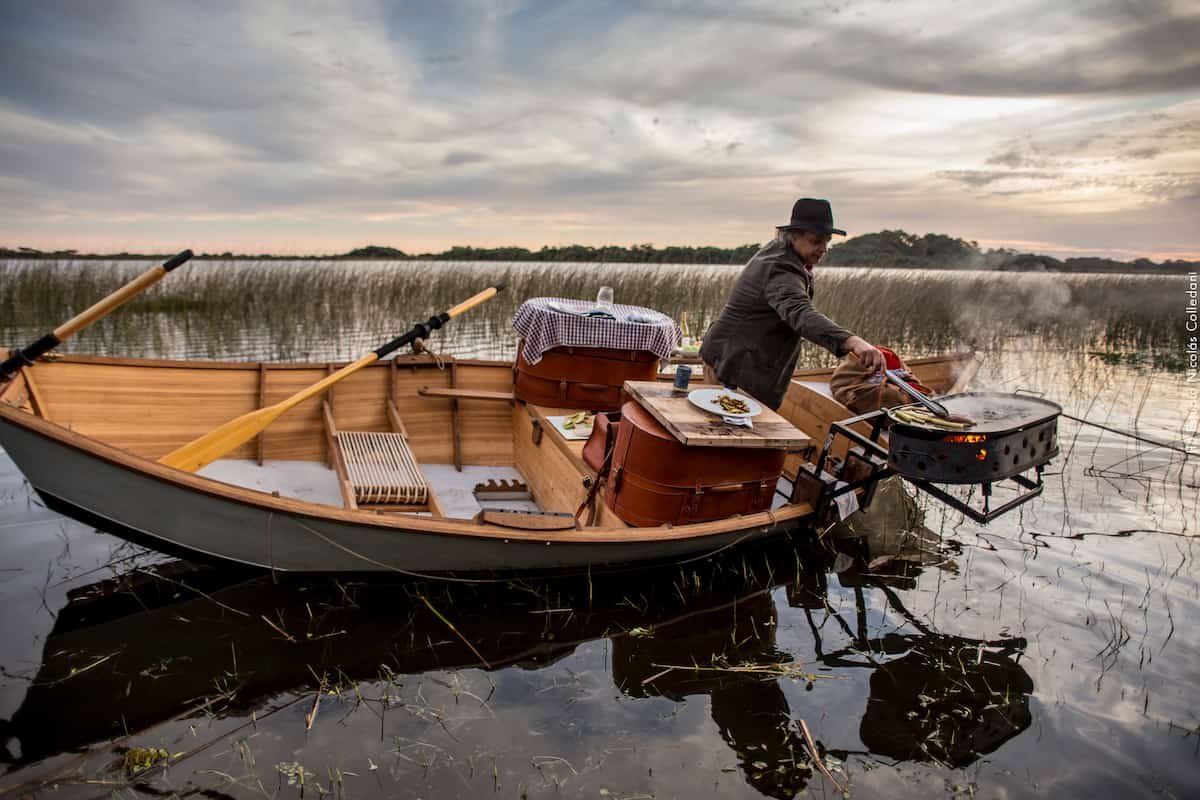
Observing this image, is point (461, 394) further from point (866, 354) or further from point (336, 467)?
point (866, 354)

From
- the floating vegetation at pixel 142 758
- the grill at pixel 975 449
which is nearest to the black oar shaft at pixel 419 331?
the floating vegetation at pixel 142 758

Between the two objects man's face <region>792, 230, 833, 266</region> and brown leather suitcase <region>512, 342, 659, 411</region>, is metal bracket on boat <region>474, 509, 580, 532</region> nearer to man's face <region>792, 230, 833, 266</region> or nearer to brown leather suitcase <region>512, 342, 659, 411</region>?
brown leather suitcase <region>512, 342, 659, 411</region>

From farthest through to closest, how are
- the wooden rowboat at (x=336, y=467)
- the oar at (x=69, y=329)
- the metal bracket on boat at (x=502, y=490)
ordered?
the metal bracket on boat at (x=502, y=490) → the oar at (x=69, y=329) → the wooden rowboat at (x=336, y=467)

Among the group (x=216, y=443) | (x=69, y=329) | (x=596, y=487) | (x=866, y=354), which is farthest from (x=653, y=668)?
(x=69, y=329)

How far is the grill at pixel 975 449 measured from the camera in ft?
10.3

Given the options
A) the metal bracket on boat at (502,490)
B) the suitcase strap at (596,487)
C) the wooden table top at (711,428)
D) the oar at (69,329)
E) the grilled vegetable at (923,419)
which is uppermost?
the oar at (69,329)

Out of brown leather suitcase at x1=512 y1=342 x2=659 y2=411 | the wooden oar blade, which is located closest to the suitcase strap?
brown leather suitcase at x1=512 y1=342 x2=659 y2=411

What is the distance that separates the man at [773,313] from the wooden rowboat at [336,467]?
24.1 inches

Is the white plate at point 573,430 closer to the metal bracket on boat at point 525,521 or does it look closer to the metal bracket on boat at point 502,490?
the metal bracket on boat at point 502,490

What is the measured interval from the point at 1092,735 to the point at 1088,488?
12.3ft

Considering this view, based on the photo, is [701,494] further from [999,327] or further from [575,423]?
[999,327]

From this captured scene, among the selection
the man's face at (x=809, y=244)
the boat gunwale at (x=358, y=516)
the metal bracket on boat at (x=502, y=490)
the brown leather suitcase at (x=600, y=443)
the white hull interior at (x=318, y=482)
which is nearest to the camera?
the boat gunwale at (x=358, y=516)

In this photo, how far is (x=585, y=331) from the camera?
5270 mm

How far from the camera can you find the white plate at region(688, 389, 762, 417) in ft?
12.5
